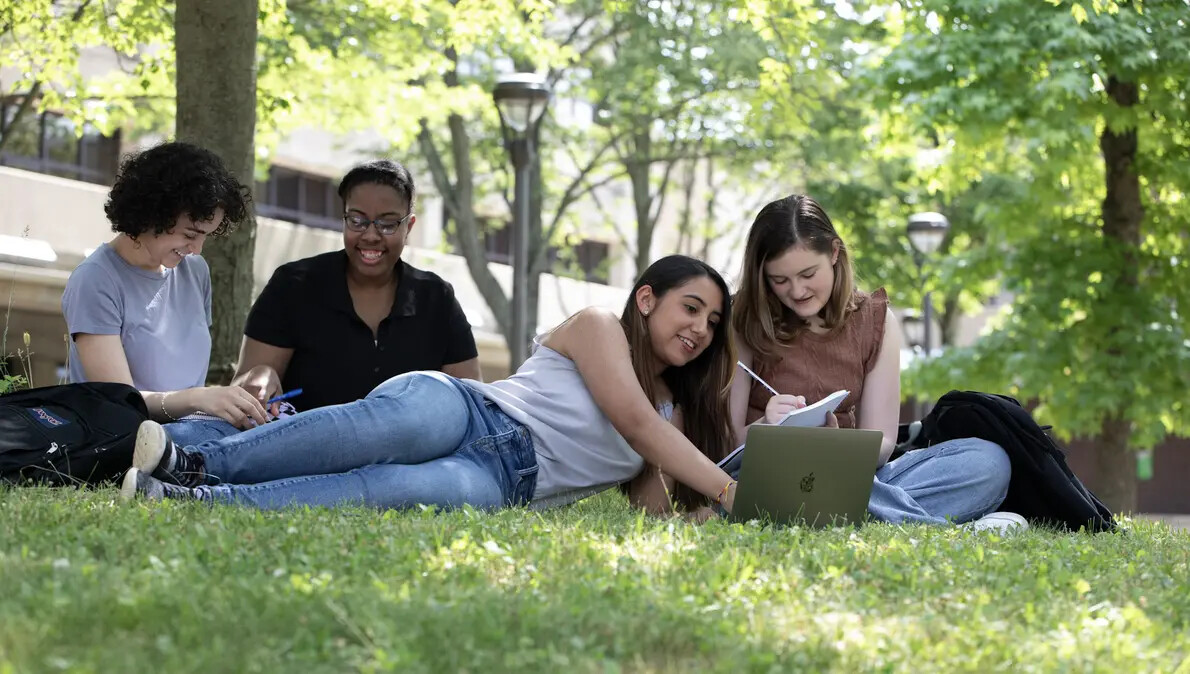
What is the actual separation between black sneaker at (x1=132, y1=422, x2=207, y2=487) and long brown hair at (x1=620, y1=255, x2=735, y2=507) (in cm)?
180

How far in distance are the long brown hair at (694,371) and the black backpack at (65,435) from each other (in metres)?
2.01

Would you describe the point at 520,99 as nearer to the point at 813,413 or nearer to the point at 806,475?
the point at 813,413

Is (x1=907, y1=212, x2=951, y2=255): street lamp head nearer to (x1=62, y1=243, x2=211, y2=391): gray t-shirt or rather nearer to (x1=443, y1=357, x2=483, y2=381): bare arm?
(x1=443, y1=357, x2=483, y2=381): bare arm

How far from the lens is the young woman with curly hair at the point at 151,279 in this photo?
5859 mm

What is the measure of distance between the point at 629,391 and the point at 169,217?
2152 millimetres

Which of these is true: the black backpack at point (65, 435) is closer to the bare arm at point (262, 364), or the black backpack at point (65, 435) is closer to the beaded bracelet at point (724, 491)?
the bare arm at point (262, 364)

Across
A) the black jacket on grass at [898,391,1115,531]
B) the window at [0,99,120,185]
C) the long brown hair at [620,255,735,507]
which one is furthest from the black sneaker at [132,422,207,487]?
the window at [0,99,120,185]

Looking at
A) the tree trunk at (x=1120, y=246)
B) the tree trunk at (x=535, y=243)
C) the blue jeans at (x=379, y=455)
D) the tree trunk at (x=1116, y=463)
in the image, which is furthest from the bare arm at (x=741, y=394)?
the tree trunk at (x=535, y=243)

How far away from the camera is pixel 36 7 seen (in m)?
11.3

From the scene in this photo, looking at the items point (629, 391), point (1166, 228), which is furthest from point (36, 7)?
point (1166, 228)

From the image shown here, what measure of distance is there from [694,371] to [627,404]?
55 centimetres

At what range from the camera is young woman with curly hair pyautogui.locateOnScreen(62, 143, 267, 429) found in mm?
5859

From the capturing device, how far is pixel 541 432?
18.9ft

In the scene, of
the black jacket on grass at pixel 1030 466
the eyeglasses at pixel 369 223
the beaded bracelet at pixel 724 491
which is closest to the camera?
the beaded bracelet at pixel 724 491
